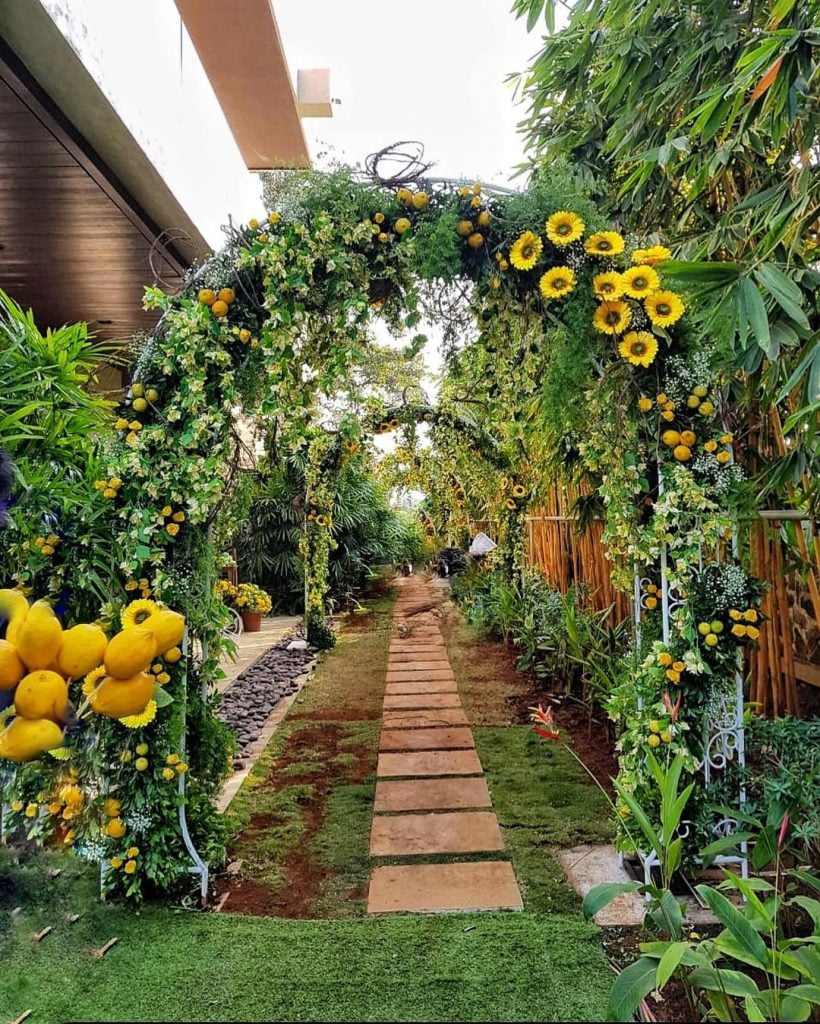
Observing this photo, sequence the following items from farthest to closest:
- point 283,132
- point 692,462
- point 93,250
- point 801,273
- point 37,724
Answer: point 283,132 < point 93,250 < point 692,462 < point 801,273 < point 37,724

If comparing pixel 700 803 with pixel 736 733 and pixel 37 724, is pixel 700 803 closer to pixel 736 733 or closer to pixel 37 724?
pixel 736 733

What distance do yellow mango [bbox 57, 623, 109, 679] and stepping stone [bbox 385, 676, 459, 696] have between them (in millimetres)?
4308

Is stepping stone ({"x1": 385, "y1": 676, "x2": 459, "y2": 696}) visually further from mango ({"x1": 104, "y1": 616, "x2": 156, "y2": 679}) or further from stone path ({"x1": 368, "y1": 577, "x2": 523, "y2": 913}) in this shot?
mango ({"x1": 104, "y1": 616, "x2": 156, "y2": 679})

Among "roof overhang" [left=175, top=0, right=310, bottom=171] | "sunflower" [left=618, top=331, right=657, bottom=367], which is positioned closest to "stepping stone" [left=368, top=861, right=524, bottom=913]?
"sunflower" [left=618, top=331, right=657, bottom=367]

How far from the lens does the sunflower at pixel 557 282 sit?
2074 millimetres

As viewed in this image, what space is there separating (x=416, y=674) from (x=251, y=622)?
295 centimetres

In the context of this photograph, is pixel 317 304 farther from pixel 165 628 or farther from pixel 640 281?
pixel 165 628

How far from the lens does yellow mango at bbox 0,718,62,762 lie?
333 millimetres

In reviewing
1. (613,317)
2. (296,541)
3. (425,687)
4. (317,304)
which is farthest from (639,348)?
(296,541)

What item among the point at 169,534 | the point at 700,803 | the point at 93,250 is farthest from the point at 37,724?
the point at 93,250

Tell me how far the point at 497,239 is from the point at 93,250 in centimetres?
248

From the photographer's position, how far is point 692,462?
205cm

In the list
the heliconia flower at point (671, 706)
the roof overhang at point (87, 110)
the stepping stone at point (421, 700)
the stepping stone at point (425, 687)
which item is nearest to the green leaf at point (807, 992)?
the heliconia flower at point (671, 706)

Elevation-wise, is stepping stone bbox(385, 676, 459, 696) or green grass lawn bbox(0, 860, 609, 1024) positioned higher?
green grass lawn bbox(0, 860, 609, 1024)
